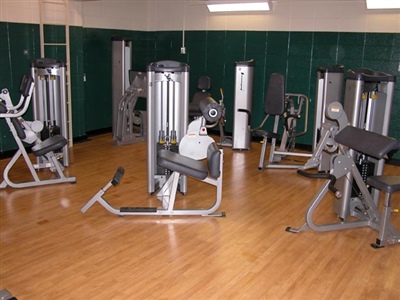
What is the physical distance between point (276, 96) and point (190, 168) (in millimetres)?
2399

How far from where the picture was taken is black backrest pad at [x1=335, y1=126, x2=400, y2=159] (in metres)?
3.18

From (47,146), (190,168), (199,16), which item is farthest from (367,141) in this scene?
(199,16)

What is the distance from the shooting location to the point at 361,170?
153 inches

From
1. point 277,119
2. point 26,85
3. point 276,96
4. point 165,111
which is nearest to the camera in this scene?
point 165,111

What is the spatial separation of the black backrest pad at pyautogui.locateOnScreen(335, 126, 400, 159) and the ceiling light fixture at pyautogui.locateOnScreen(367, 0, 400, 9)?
2.97m

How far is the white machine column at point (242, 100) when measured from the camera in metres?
6.41

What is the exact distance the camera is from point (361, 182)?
3.62 m

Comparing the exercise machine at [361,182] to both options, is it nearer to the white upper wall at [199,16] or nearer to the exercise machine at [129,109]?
the white upper wall at [199,16]

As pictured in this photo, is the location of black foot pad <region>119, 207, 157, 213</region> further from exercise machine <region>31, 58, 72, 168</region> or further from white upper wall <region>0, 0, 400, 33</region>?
white upper wall <region>0, 0, 400, 33</region>

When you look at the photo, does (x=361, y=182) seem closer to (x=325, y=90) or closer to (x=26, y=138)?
(x=325, y=90)

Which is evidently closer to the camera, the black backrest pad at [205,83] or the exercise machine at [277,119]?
the exercise machine at [277,119]

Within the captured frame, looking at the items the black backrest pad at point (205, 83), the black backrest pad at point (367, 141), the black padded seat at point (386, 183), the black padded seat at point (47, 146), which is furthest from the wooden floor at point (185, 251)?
the black backrest pad at point (205, 83)

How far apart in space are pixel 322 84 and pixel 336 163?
2.25 metres

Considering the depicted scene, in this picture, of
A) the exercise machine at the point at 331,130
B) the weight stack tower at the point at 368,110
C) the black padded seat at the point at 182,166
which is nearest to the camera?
the exercise machine at the point at 331,130
